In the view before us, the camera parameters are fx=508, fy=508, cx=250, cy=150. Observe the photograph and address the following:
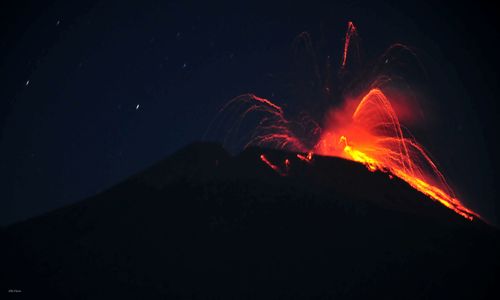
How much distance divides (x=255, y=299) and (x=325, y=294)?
406 cm

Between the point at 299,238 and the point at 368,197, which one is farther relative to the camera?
the point at 368,197

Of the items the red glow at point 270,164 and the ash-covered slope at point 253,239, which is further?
the red glow at point 270,164

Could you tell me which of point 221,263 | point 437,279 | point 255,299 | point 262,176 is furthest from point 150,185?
point 437,279

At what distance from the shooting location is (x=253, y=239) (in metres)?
34.6

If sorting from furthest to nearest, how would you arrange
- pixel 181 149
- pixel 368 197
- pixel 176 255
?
pixel 181 149 < pixel 368 197 < pixel 176 255

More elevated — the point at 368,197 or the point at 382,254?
the point at 368,197

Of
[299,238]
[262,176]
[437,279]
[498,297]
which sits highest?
A: [262,176]

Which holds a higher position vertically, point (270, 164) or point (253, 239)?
point (270, 164)

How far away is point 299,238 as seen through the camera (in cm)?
3472

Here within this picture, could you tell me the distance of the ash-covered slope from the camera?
99.6 feet

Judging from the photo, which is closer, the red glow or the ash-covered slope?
the ash-covered slope

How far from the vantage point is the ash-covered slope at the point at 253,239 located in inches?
1195

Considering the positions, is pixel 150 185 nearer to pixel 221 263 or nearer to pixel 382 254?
pixel 221 263

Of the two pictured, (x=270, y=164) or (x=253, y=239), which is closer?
(x=253, y=239)
